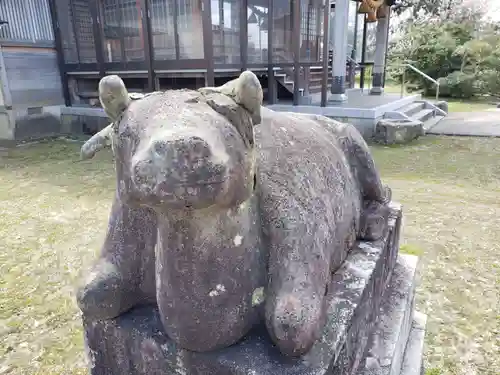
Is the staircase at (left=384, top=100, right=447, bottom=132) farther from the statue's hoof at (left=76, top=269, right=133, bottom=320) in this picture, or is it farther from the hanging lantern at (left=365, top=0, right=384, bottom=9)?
the statue's hoof at (left=76, top=269, right=133, bottom=320)

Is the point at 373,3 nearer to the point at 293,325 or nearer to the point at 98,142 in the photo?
the point at 98,142

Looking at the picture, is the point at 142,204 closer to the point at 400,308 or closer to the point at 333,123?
the point at 333,123

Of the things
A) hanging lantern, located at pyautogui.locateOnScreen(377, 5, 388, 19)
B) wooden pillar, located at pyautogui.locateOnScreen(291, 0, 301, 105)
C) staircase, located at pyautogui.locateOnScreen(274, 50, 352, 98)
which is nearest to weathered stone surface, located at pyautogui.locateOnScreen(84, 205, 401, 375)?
wooden pillar, located at pyautogui.locateOnScreen(291, 0, 301, 105)

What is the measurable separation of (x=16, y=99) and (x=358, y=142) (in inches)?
402

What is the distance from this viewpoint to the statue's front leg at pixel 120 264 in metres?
1.47

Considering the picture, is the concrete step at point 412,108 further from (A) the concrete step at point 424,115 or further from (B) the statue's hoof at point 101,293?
(B) the statue's hoof at point 101,293

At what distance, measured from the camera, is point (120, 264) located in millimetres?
1501

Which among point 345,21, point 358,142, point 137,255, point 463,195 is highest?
point 345,21


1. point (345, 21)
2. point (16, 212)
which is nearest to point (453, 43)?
point (345, 21)

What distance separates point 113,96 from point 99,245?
11.3 ft

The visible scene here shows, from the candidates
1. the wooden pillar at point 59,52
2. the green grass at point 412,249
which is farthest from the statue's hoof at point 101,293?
the wooden pillar at point 59,52

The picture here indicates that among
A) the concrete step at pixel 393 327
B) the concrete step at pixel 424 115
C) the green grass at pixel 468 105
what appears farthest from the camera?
the green grass at pixel 468 105

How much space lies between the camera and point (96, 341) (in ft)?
5.35

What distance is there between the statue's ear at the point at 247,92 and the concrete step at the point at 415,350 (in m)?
1.86
